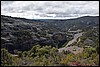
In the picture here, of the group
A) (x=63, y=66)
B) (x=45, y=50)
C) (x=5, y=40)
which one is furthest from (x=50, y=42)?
(x=63, y=66)

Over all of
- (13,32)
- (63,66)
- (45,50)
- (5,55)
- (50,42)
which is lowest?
(50,42)

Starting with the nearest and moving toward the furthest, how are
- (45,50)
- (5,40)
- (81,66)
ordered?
(81,66) → (45,50) → (5,40)

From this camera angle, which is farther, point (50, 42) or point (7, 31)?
point (50, 42)

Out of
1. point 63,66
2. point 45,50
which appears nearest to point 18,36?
point 45,50

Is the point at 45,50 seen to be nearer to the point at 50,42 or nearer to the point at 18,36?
the point at 18,36

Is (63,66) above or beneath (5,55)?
above

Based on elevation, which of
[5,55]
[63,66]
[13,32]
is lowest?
[13,32]

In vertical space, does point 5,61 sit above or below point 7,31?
above

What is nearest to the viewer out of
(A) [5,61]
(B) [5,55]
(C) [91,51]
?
(A) [5,61]

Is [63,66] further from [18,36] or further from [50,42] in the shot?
[50,42]
